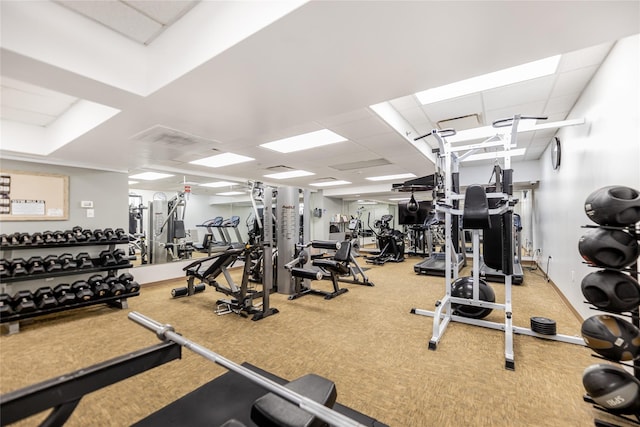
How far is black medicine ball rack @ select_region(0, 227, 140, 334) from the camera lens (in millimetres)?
3261

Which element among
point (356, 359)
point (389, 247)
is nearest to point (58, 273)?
point (356, 359)

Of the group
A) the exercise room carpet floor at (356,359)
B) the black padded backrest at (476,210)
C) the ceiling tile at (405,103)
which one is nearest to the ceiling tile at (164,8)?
the ceiling tile at (405,103)

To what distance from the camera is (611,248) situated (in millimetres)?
1483

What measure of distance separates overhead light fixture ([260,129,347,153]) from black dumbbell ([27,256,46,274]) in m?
3.41

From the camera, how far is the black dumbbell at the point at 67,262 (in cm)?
378

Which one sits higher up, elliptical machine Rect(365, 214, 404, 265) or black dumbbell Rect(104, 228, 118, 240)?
black dumbbell Rect(104, 228, 118, 240)

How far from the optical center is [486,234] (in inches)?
123

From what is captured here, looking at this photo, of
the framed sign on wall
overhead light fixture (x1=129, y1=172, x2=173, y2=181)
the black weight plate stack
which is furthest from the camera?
overhead light fixture (x1=129, y1=172, x2=173, y2=181)

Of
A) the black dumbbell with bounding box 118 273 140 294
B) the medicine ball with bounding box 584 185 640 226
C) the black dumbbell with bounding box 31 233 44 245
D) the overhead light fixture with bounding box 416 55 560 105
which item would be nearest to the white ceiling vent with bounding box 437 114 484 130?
the overhead light fixture with bounding box 416 55 560 105

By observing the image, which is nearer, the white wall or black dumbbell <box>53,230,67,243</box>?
the white wall

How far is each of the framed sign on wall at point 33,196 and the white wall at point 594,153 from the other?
21.8ft

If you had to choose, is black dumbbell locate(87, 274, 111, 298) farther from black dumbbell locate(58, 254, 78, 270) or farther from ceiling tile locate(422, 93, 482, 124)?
ceiling tile locate(422, 93, 482, 124)

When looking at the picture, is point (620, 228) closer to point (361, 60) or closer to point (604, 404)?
point (604, 404)

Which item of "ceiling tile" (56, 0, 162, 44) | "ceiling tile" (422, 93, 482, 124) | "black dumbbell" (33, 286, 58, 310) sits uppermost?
"ceiling tile" (56, 0, 162, 44)
